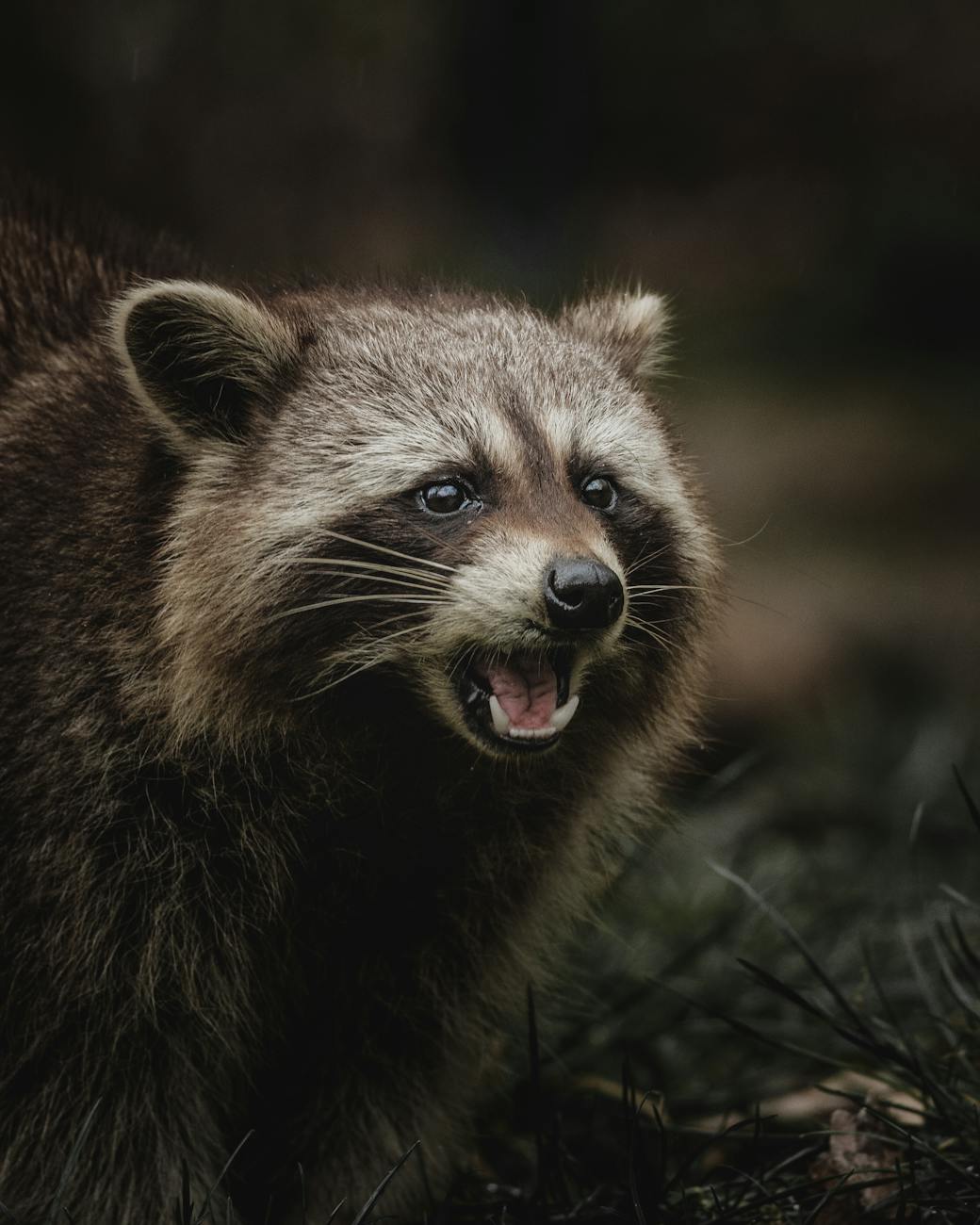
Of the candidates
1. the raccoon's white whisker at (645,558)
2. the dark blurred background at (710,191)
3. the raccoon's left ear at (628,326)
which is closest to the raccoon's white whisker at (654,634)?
the raccoon's white whisker at (645,558)

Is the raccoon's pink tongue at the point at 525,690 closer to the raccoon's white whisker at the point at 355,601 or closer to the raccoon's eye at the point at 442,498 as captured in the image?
the raccoon's white whisker at the point at 355,601

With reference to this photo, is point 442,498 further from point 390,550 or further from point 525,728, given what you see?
point 525,728

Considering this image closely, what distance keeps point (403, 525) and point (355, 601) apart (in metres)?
0.20

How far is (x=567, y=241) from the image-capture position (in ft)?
33.0

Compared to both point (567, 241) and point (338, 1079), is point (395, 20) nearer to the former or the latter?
point (567, 241)

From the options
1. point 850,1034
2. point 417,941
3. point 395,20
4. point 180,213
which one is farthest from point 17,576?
point 395,20

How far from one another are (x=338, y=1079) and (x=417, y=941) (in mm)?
484

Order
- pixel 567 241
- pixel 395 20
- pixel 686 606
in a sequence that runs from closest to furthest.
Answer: pixel 686 606
pixel 395 20
pixel 567 241

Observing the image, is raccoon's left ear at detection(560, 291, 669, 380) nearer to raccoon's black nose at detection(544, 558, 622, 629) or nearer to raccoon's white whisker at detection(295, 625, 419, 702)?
raccoon's black nose at detection(544, 558, 622, 629)

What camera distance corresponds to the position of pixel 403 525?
314 cm

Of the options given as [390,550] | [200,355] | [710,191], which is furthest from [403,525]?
[710,191]

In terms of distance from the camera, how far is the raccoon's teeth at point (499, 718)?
3006 millimetres

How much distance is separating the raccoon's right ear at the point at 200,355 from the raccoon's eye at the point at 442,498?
0.50m

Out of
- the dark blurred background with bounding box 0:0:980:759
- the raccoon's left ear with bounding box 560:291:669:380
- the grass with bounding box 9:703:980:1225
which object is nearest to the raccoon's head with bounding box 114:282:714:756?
the raccoon's left ear with bounding box 560:291:669:380
